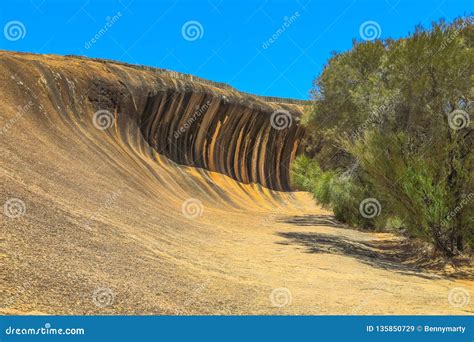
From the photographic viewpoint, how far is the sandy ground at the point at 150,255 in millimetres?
6891

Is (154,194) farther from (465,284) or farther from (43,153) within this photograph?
(465,284)

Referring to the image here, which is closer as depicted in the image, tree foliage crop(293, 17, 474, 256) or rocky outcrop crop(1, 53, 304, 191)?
tree foliage crop(293, 17, 474, 256)

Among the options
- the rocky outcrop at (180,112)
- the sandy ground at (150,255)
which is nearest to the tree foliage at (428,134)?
the sandy ground at (150,255)

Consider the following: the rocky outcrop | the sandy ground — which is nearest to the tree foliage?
the sandy ground

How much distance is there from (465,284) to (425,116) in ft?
18.3

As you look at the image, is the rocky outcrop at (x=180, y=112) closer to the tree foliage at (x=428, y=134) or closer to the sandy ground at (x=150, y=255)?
the sandy ground at (x=150, y=255)

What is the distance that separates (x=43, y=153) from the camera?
54.2ft

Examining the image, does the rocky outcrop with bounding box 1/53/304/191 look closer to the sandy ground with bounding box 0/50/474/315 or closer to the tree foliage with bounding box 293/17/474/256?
the sandy ground with bounding box 0/50/474/315

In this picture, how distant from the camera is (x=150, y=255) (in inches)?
401

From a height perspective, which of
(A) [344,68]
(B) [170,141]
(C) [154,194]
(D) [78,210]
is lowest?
(D) [78,210]

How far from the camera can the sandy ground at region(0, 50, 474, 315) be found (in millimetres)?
6891

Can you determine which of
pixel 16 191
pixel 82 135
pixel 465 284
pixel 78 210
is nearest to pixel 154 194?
pixel 82 135

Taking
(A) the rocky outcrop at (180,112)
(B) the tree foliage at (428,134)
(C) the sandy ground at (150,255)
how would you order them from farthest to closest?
(A) the rocky outcrop at (180,112) < (B) the tree foliage at (428,134) < (C) the sandy ground at (150,255)

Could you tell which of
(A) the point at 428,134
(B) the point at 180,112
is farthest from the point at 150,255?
(B) the point at 180,112
